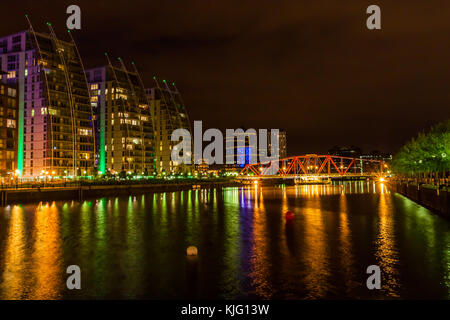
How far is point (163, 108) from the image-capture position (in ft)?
627

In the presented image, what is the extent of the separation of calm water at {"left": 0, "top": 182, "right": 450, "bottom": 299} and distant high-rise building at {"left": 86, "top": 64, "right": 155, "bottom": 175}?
11111 cm

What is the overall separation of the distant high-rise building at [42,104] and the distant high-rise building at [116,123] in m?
29.7

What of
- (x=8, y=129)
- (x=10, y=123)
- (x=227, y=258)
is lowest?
(x=227, y=258)

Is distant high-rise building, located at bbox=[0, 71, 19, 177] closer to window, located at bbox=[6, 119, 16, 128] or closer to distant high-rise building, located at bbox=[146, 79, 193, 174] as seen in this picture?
window, located at bbox=[6, 119, 16, 128]

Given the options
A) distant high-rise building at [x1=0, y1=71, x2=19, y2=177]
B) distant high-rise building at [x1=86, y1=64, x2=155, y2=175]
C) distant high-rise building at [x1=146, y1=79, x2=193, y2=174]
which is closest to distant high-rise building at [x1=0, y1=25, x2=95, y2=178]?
distant high-rise building at [x1=0, y1=71, x2=19, y2=177]

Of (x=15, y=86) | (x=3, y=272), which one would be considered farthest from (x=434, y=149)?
(x=15, y=86)

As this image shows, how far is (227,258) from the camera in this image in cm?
2403

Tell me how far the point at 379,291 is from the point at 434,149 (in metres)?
48.5

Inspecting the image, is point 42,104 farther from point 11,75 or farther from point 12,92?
point 11,75

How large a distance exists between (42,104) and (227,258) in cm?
10656

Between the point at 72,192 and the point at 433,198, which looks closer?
the point at 433,198

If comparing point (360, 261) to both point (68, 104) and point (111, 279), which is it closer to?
point (111, 279)

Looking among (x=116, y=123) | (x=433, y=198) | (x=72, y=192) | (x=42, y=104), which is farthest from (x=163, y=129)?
(x=433, y=198)

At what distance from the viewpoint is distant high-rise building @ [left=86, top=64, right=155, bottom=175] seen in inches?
5989
